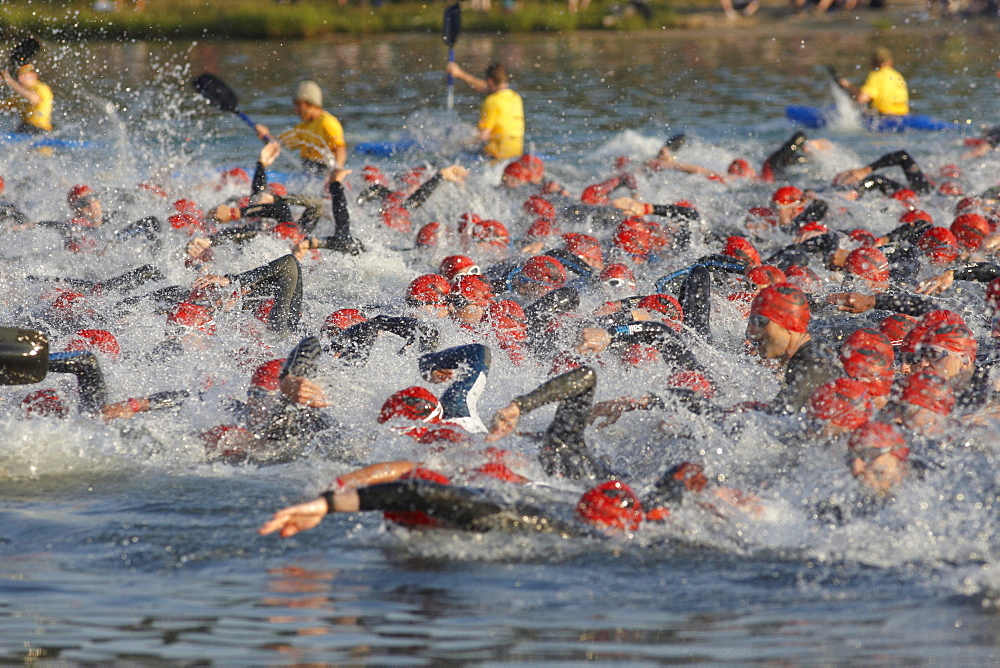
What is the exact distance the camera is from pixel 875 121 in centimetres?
1723

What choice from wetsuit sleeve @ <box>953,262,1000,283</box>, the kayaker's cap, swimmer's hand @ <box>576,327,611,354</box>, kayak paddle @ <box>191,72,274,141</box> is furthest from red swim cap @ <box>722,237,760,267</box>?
kayak paddle @ <box>191,72,274,141</box>

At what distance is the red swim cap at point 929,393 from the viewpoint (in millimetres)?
6230

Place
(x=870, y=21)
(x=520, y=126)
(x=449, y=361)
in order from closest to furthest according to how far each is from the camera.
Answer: (x=449, y=361) → (x=520, y=126) → (x=870, y=21)

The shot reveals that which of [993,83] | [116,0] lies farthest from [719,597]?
[116,0]

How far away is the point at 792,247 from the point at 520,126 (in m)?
5.64

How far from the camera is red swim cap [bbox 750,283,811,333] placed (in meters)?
6.65

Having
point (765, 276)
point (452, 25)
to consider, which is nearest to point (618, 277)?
point (765, 276)

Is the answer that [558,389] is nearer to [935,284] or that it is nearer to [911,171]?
[935,284]

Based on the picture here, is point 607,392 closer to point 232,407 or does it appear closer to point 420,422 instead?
point 420,422

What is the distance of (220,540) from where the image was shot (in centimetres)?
584

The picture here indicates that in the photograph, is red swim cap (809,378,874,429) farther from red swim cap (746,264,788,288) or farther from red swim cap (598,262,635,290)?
red swim cap (598,262,635,290)

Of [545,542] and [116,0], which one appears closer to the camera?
[545,542]

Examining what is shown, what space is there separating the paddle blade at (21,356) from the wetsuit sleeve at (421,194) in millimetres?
5741

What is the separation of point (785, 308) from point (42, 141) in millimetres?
11563
